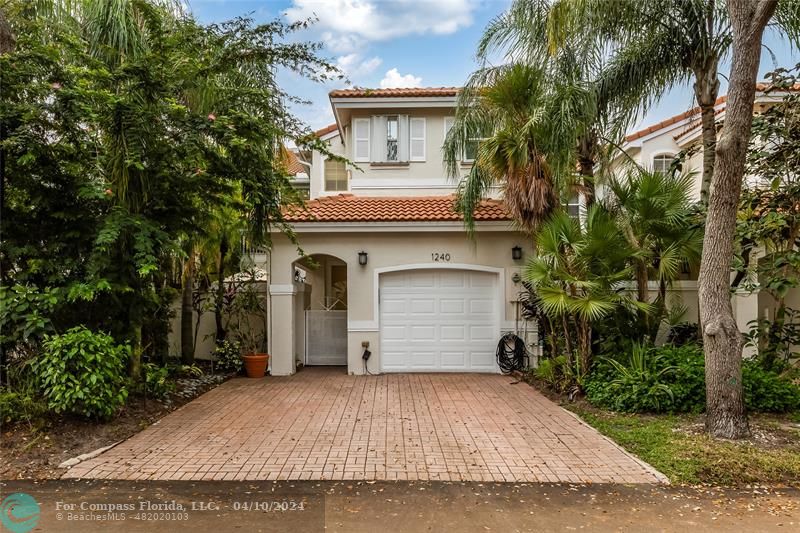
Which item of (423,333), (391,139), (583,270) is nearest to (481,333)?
(423,333)

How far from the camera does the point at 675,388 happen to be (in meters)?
7.29

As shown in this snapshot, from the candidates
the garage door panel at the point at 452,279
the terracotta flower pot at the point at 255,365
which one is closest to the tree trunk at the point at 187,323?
the terracotta flower pot at the point at 255,365

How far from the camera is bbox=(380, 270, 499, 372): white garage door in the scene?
11.0 meters

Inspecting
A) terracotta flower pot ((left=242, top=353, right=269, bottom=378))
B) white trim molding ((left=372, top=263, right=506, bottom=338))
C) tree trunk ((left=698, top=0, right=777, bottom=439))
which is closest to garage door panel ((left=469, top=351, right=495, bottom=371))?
white trim molding ((left=372, top=263, right=506, bottom=338))

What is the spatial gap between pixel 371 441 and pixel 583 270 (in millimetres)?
4663

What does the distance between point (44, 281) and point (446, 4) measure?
28.4 ft

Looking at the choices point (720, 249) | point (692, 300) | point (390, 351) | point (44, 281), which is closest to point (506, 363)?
point (390, 351)

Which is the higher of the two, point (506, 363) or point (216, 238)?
point (216, 238)

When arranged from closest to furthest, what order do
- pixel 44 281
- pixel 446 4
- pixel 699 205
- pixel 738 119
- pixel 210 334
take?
1. pixel 738 119
2. pixel 44 281
3. pixel 699 205
4. pixel 446 4
5. pixel 210 334

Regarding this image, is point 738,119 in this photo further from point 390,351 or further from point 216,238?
point 216,238

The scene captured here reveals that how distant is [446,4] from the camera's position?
31.7ft

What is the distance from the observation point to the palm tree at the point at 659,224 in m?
8.10

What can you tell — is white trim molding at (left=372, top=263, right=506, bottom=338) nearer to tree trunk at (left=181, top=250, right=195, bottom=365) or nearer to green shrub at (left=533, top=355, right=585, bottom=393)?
green shrub at (left=533, top=355, right=585, bottom=393)

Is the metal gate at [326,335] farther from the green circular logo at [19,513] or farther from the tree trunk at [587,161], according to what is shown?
the green circular logo at [19,513]
